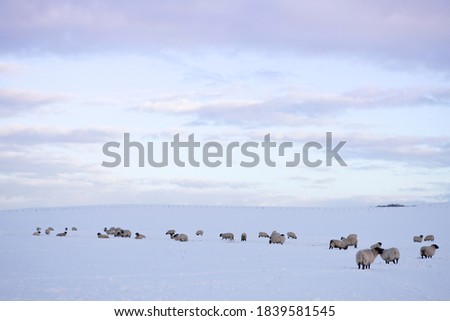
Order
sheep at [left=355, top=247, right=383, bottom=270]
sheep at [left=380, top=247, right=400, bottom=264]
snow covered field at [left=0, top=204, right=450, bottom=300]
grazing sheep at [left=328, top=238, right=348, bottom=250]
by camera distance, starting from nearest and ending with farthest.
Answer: snow covered field at [left=0, top=204, right=450, bottom=300] < sheep at [left=355, top=247, right=383, bottom=270] < sheep at [left=380, top=247, right=400, bottom=264] < grazing sheep at [left=328, top=238, right=348, bottom=250]

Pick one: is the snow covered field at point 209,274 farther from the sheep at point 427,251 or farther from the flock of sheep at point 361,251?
the sheep at point 427,251

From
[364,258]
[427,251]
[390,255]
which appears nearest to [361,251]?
[364,258]

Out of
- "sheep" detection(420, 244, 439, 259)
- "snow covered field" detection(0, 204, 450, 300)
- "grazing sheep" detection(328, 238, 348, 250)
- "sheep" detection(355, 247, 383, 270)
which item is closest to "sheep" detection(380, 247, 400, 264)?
"snow covered field" detection(0, 204, 450, 300)

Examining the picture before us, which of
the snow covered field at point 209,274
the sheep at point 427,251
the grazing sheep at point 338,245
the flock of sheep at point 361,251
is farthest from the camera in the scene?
the grazing sheep at point 338,245

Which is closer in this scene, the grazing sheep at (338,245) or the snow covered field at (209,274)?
the snow covered field at (209,274)

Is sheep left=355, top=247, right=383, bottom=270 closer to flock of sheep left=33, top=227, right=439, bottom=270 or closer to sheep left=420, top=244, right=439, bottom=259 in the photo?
flock of sheep left=33, top=227, right=439, bottom=270

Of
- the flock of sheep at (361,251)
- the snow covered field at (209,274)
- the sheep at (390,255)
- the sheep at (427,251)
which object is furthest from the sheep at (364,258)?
the sheep at (427,251)

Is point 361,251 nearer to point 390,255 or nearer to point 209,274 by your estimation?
point 390,255

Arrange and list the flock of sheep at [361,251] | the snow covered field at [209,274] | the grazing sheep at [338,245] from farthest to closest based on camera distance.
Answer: the grazing sheep at [338,245] < the flock of sheep at [361,251] < the snow covered field at [209,274]

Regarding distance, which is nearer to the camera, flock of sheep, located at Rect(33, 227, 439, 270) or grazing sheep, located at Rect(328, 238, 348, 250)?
flock of sheep, located at Rect(33, 227, 439, 270)

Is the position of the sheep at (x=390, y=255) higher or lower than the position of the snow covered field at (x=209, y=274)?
higher
